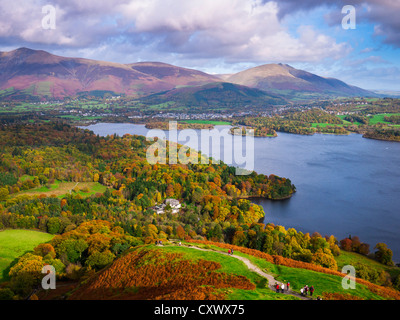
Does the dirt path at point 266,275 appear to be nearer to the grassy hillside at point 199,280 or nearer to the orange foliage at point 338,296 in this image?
the grassy hillside at point 199,280

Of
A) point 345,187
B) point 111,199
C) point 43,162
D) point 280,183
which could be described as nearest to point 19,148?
point 43,162

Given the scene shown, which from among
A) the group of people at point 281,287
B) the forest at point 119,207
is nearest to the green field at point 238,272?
the group of people at point 281,287

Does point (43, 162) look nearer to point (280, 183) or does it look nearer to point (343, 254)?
point (280, 183)

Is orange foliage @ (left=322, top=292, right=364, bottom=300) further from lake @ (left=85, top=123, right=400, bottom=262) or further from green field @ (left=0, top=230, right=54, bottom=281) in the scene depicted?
green field @ (left=0, top=230, right=54, bottom=281)

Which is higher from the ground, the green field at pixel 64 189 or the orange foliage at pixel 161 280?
the orange foliage at pixel 161 280

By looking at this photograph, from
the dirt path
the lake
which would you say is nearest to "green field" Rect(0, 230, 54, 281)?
the dirt path
